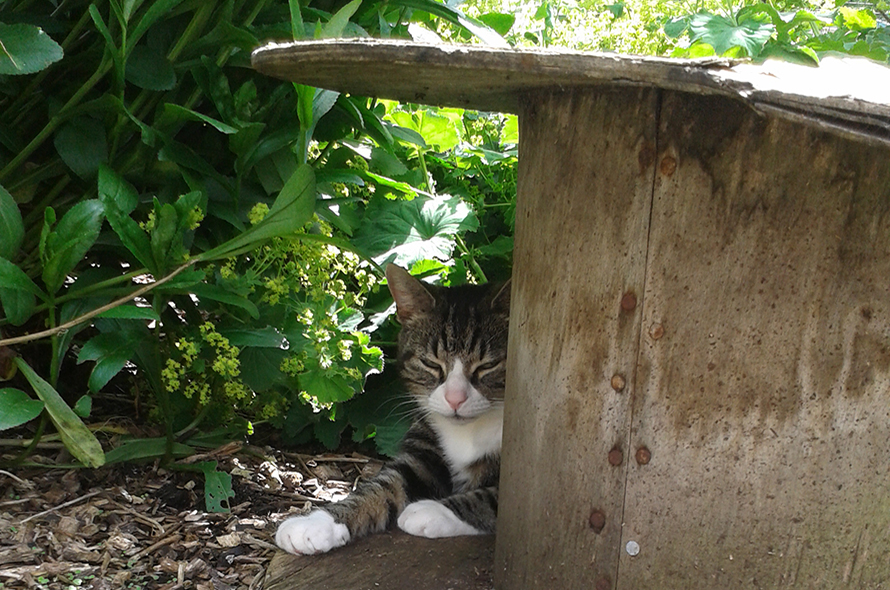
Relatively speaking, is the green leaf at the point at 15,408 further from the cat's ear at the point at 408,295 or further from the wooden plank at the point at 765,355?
the wooden plank at the point at 765,355

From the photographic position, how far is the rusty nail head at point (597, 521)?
1398 millimetres

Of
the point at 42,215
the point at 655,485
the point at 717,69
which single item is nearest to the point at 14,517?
the point at 42,215

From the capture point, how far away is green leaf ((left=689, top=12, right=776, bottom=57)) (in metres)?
2.19

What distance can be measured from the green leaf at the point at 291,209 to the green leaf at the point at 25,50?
1.57 ft

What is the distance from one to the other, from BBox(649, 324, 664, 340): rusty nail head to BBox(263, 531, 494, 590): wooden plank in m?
0.67

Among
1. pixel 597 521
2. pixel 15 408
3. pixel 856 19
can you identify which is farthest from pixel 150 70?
pixel 856 19

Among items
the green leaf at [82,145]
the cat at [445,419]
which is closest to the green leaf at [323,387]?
the cat at [445,419]

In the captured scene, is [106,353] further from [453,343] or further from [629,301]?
[629,301]

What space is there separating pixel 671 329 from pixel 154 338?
1.27 m

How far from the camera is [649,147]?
1.28 m

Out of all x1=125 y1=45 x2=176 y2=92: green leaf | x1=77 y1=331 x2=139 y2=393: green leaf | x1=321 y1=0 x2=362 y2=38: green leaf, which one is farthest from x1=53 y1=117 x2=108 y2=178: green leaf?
x1=321 y1=0 x2=362 y2=38: green leaf

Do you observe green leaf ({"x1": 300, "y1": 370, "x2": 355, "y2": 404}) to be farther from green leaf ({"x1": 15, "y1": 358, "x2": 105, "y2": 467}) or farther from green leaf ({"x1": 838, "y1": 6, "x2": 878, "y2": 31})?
green leaf ({"x1": 838, "y1": 6, "x2": 878, "y2": 31})

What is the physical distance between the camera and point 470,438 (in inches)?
85.8

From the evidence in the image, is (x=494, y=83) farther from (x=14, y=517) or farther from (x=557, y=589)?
(x=14, y=517)
